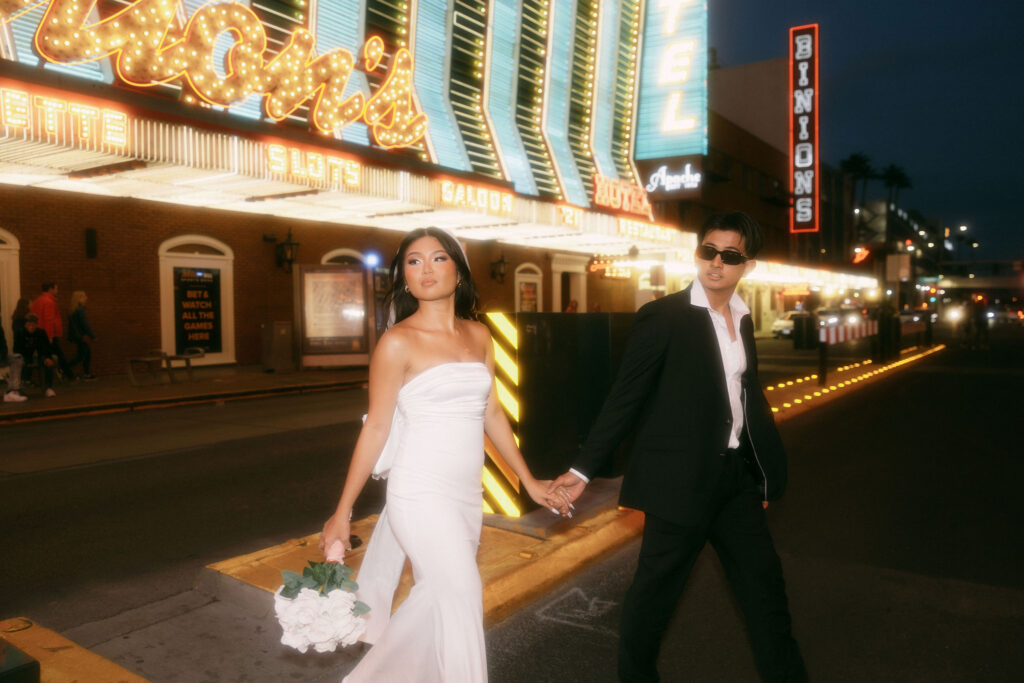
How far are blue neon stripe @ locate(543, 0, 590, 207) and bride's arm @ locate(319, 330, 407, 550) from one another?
76.7ft

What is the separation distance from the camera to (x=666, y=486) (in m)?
2.79

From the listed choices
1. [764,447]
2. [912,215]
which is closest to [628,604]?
[764,447]

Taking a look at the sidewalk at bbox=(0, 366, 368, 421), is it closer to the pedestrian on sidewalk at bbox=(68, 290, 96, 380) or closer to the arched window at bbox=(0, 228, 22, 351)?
the pedestrian on sidewalk at bbox=(68, 290, 96, 380)

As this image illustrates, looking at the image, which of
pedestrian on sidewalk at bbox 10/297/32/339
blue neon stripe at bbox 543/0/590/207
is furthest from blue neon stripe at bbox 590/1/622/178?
pedestrian on sidewalk at bbox 10/297/32/339

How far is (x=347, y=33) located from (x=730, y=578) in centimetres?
1882

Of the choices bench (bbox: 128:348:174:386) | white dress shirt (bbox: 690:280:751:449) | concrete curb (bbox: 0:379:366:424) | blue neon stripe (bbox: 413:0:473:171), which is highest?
blue neon stripe (bbox: 413:0:473:171)

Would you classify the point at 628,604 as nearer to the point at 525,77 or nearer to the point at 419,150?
the point at 419,150

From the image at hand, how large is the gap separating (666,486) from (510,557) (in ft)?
6.90

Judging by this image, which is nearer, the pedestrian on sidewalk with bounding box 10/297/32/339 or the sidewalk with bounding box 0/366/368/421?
the sidewalk with bounding box 0/366/368/421

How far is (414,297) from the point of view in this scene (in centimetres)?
287

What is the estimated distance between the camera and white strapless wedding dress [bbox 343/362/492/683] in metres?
2.45

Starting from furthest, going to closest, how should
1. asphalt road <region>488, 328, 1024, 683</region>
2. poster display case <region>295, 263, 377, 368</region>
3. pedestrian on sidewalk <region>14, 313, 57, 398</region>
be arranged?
poster display case <region>295, 263, 377, 368</region>, pedestrian on sidewalk <region>14, 313, 57, 398</region>, asphalt road <region>488, 328, 1024, 683</region>

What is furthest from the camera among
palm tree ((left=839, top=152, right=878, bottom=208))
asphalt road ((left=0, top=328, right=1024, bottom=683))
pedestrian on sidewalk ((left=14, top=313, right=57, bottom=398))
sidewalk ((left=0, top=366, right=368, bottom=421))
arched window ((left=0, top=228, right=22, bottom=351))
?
palm tree ((left=839, top=152, right=878, bottom=208))

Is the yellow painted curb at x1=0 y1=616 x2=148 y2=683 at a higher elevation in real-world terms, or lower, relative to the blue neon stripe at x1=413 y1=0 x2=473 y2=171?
lower
